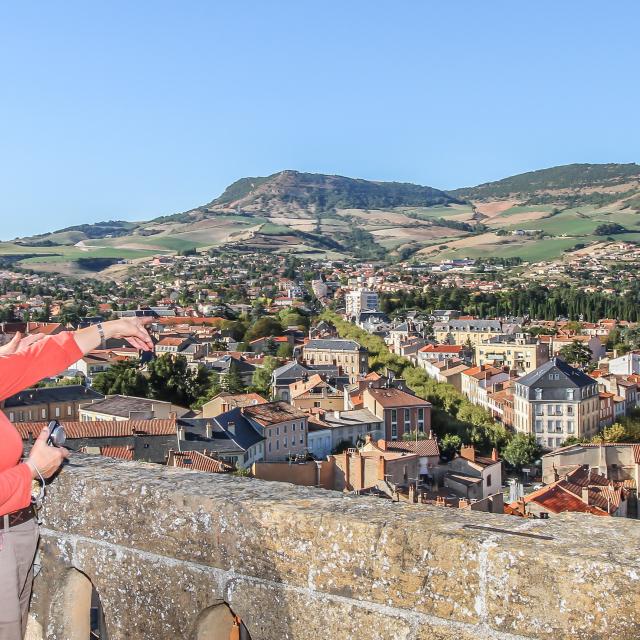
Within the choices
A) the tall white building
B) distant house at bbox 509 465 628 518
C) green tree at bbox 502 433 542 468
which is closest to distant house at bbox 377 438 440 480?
green tree at bbox 502 433 542 468

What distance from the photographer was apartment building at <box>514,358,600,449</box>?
44688 mm

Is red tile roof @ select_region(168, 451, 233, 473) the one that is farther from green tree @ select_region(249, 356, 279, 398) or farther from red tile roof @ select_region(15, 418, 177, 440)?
green tree @ select_region(249, 356, 279, 398)

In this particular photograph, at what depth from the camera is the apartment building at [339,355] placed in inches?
2345

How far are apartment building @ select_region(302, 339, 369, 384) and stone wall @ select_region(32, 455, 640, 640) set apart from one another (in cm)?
5443

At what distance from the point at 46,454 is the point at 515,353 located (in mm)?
65785

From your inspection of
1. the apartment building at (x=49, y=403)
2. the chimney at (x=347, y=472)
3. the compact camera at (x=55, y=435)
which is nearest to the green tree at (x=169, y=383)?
the apartment building at (x=49, y=403)

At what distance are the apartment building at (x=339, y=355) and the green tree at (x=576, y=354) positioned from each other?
14.0m

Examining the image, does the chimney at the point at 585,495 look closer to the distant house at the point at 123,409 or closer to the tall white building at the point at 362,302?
the distant house at the point at 123,409

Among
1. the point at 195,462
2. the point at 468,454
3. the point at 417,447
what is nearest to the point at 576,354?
the point at 468,454

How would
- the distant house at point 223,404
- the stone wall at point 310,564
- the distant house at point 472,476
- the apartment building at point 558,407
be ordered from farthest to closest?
the apartment building at point 558,407
the distant house at point 223,404
the distant house at point 472,476
the stone wall at point 310,564

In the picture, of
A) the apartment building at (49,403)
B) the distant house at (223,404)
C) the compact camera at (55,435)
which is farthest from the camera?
the distant house at (223,404)

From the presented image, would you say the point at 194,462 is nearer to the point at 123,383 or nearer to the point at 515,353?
the point at 123,383

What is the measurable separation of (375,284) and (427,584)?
12571cm

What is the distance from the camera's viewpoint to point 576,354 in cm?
6412
